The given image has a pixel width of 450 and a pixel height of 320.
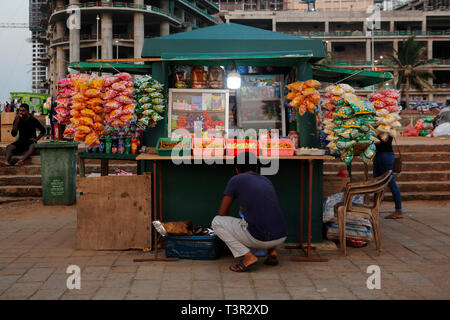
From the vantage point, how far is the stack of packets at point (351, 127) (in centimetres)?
564

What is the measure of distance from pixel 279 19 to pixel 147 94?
57394 mm

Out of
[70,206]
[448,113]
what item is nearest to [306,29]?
[448,113]

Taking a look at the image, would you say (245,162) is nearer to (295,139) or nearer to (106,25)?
(295,139)

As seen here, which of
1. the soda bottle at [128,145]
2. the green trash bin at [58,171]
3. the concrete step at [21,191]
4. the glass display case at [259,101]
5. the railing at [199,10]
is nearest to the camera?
the soda bottle at [128,145]

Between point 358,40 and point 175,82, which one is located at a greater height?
point 358,40

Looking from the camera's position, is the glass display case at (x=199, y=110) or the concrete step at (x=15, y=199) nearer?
the glass display case at (x=199, y=110)

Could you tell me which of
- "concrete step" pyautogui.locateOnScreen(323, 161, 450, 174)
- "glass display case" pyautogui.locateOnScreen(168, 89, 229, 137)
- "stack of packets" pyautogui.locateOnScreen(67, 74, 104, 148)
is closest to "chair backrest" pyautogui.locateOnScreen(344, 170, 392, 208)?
"glass display case" pyautogui.locateOnScreen(168, 89, 229, 137)

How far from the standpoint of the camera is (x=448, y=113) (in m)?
16.8

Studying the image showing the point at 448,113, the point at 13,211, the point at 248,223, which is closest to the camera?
the point at 248,223

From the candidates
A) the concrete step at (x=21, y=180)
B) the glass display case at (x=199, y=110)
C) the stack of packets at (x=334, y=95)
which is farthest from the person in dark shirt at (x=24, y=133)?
the stack of packets at (x=334, y=95)

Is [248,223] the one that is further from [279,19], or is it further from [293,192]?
[279,19]

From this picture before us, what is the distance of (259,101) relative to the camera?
687 centimetres

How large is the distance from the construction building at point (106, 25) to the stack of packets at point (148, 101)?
41.9 m

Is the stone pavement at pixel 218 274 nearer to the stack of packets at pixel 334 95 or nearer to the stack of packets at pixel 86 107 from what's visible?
the stack of packets at pixel 86 107
